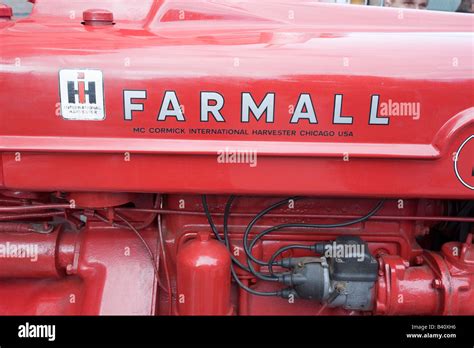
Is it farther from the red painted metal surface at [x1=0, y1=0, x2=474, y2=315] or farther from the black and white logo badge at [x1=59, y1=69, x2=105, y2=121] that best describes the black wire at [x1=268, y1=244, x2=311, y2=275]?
A: the black and white logo badge at [x1=59, y1=69, x2=105, y2=121]

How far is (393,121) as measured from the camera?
4.32 feet

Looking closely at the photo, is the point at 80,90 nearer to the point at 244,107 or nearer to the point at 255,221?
the point at 244,107

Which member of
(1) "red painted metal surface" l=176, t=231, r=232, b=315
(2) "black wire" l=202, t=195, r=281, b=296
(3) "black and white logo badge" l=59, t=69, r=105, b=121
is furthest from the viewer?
(2) "black wire" l=202, t=195, r=281, b=296

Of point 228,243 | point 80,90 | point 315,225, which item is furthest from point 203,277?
point 80,90

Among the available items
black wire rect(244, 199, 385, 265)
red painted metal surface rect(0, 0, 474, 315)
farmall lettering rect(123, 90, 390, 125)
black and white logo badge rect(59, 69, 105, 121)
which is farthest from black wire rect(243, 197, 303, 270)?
black and white logo badge rect(59, 69, 105, 121)

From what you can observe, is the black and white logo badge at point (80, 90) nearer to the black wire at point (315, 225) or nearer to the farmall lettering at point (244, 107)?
the farmall lettering at point (244, 107)

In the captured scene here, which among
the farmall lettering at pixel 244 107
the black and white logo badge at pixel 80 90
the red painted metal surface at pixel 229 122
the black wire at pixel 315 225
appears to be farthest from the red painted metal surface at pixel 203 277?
the black and white logo badge at pixel 80 90

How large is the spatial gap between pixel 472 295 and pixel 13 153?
1507 millimetres

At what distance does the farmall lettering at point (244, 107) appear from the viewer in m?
1.30

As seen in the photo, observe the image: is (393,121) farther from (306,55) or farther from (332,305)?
(332,305)

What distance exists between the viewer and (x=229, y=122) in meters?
1.31

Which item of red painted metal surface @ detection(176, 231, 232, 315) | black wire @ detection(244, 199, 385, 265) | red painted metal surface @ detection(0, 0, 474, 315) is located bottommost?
red painted metal surface @ detection(176, 231, 232, 315)

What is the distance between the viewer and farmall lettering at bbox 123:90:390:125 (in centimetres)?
130
